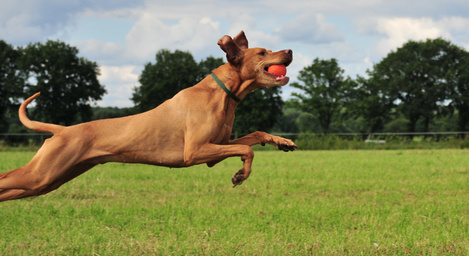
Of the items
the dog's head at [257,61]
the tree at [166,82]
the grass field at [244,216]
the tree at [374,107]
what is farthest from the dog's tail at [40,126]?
the tree at [374,107]

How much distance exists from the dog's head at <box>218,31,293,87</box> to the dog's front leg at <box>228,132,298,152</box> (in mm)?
569

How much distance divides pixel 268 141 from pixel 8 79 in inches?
2377

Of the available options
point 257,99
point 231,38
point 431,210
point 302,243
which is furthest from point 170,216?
point 257,99

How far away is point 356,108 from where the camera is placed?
235 ft

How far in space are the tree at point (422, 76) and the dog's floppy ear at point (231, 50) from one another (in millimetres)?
66153

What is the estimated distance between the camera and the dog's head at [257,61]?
401 centimetres

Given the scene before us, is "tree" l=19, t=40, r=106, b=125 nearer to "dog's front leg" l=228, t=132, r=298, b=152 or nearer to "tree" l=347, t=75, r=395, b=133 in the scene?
"tree" l=347, t=75, r=395, b=133

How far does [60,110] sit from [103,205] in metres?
44.6

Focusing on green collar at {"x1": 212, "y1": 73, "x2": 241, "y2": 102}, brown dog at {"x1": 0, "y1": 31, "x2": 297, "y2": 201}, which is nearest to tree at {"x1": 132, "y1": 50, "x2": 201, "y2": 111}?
brown dog at {"x1": 0, "y1": 31, "x2": 297, "y2": 201}

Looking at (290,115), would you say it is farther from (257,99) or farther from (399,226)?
(399,226)

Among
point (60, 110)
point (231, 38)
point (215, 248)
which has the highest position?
point (60, 110)

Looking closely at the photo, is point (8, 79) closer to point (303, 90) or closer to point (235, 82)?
point (303, 90)

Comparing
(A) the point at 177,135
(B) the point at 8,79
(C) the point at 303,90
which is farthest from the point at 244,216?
(C) the point at 303,90

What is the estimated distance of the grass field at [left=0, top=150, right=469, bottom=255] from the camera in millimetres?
7352
